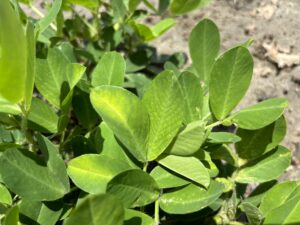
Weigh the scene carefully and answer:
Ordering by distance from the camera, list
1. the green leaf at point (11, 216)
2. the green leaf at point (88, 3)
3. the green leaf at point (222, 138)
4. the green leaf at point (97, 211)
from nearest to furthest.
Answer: the green leaf at point (97, 211) < the green leaf at point (11, 216) < the green leaf at point (222, 138) < the green leaf at point (88, 3)

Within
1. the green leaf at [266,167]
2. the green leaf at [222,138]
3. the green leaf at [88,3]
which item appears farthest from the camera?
the green leaf at [88,3]

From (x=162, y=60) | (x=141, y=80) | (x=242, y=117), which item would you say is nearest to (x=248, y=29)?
(x=162, y=60)

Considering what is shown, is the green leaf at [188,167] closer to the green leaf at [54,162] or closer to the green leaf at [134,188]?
the green leaf at [134,188]

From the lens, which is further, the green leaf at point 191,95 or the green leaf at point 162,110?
the green leaf at point 191,95

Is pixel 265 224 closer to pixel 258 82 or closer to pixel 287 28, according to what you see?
pixel 258 82

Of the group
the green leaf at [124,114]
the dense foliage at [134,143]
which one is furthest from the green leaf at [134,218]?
the green leaf at [124,114]

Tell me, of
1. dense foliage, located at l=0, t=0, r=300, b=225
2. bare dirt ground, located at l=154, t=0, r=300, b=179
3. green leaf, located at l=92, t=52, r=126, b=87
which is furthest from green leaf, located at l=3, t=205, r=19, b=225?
bare dirt ground, located at l=154, t=0, r=300, b=179
